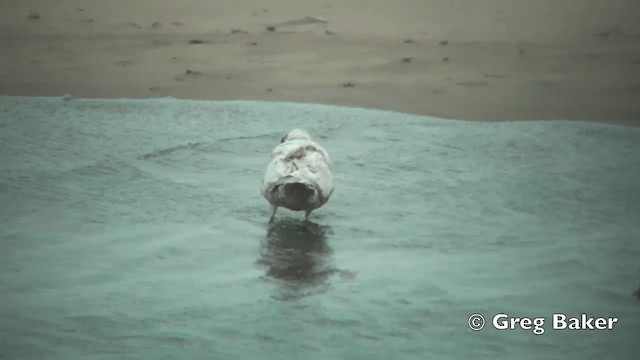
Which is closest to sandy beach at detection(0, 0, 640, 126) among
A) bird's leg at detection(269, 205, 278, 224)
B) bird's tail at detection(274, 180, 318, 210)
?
bird's leg at detection(269, 205, 278, 224)

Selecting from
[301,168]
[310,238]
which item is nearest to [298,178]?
[301,168]

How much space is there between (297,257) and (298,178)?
330 millimetres

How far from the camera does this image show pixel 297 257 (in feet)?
14.3

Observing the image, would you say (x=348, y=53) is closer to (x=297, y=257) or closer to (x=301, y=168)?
(x=301, y=168)

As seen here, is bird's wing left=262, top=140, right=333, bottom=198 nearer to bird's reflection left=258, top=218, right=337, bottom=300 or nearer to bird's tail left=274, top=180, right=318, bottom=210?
bird's tail left=274, top=180, right=318, bottom=210

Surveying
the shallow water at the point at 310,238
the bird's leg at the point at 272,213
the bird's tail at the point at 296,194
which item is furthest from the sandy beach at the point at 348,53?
the bird's tail at the point at 296,194

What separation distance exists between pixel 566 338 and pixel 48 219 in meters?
2.40

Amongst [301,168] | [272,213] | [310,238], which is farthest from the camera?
[272,213]

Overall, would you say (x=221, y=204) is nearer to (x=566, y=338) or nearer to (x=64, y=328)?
(x=64, y=328)

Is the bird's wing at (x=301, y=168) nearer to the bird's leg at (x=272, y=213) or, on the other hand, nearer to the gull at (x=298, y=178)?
the gull at (x=298, y=178)

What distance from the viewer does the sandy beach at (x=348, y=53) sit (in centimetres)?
893

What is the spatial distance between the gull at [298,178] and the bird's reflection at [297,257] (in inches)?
4.7

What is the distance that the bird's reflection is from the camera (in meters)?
4.02

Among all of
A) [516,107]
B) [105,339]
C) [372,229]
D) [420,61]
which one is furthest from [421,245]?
[420,61]
